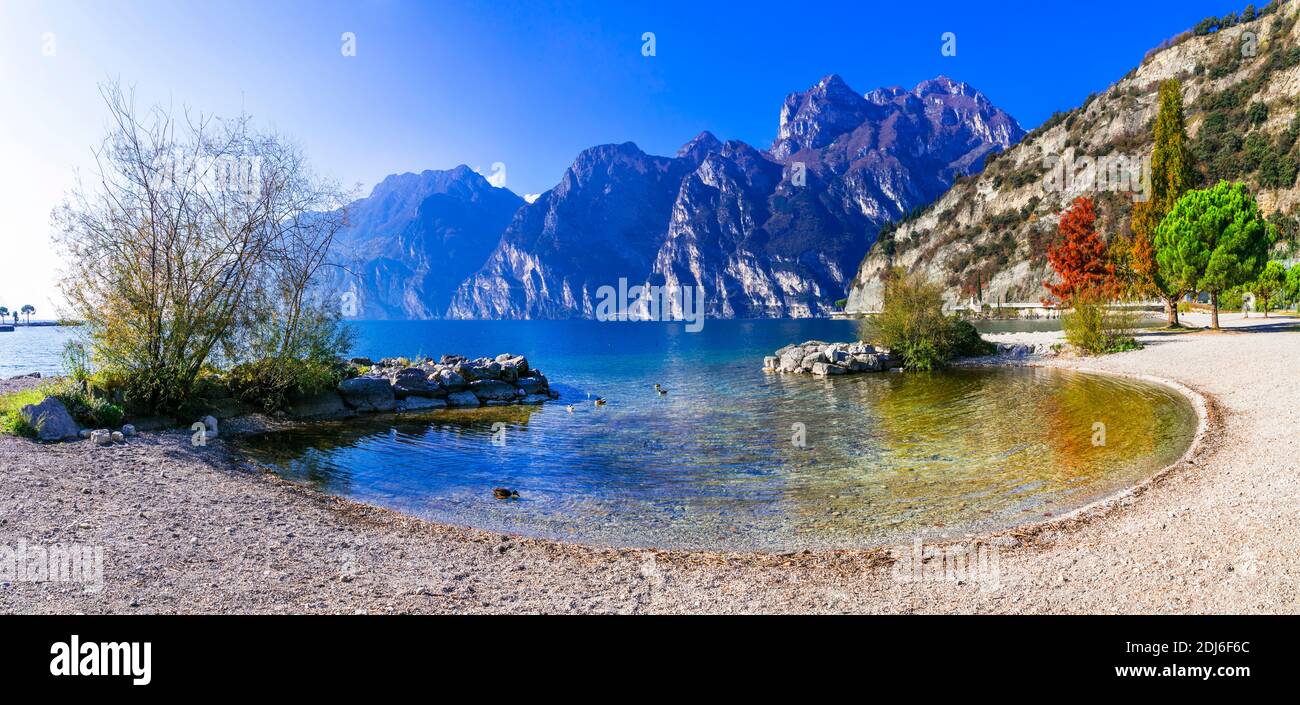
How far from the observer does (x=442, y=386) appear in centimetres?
3019

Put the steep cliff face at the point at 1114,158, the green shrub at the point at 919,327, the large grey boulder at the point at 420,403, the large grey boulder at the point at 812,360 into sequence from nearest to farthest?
the large grey boulder at the point at 420,403 → the green shrub at the point at 919,327 → the large grey boulder at the point at 812,360 → the steep cliff face at the point at 1114,158

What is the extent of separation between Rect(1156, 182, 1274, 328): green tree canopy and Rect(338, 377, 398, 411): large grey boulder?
171ft

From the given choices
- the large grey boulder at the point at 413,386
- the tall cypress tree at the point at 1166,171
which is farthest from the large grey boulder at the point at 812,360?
the tall cypress tree at the point at 1166,171

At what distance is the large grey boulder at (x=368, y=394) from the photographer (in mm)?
26422

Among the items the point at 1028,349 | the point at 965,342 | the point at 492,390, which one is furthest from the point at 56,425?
the point at 1028,349

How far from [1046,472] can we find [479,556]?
491 inches

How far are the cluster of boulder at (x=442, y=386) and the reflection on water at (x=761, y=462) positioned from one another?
9.12 feet

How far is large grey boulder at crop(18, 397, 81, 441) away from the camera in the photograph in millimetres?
14227

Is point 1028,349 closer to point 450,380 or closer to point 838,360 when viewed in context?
point 838,360

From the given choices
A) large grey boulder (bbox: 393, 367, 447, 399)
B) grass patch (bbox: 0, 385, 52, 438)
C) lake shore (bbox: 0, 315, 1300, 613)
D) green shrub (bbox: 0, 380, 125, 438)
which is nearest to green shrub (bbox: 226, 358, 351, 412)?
large grey boulder (bbox: 393, 367, 447, 399)

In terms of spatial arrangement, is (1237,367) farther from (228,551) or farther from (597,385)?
(228,551)
